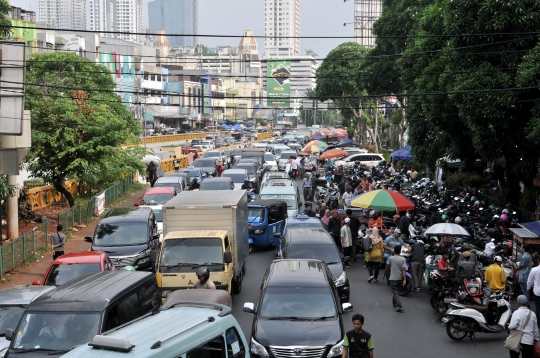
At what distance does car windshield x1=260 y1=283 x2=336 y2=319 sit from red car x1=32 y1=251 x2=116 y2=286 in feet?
15.4

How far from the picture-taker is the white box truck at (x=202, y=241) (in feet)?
49.1

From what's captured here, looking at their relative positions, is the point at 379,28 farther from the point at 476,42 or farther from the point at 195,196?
the point at 195,196

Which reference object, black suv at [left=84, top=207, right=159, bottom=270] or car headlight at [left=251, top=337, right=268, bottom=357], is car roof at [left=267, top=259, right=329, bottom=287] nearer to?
car headlight at [left=251, top=337, right=268, bottom=357]

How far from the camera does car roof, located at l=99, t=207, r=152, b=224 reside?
65.0 ft

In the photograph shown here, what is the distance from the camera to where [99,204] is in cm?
3180

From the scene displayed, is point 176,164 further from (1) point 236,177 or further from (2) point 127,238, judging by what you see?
(2) point 127,238

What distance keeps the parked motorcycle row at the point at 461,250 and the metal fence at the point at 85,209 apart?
10231 mm

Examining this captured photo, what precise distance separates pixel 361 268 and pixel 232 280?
17.7ft

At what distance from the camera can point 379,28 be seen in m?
41.4

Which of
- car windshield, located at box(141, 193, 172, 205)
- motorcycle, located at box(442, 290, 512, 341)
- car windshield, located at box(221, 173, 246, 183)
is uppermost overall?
car windshield, located at box(221, 173, 246, 183)

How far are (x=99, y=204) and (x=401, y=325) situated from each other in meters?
20.2

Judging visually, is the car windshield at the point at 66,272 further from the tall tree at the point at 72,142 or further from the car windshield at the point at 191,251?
the tall tree at the point at 72,142

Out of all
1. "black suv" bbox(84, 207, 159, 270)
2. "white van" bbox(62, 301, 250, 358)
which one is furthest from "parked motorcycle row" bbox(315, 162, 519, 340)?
"black suv" bbox(84, 207, 159, 270)

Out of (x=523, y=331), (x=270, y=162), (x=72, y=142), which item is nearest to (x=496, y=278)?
(x=523, y=331)
